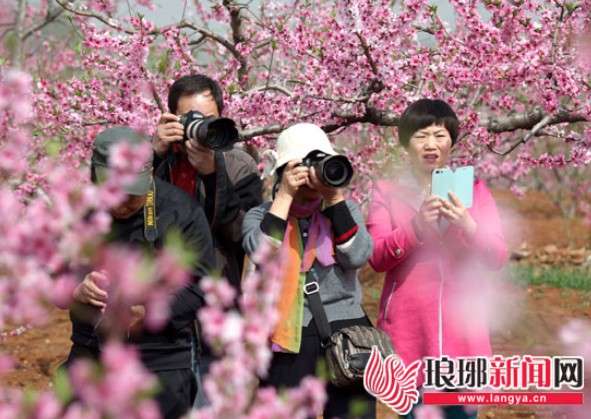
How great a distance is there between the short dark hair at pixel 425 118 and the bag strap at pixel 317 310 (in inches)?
25.6

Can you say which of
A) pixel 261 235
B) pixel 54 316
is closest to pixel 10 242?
pixel 261 235

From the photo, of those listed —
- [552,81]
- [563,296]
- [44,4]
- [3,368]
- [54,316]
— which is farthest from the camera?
[44,4]

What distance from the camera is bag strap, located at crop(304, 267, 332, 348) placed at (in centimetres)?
270

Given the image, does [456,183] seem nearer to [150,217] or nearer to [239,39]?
[150,217]

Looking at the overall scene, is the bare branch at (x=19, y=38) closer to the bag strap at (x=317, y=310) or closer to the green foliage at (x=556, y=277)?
the green foliage at (x=556, y=277)

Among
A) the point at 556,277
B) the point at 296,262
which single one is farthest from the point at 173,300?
the point at 556,277

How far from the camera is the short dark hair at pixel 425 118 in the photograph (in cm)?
295

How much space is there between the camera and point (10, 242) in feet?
4.09

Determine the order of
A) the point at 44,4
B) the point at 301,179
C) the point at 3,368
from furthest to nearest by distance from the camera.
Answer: the point at 44,4, the point at 301,179, the point at 3,368

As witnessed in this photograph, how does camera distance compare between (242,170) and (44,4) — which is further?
(44,4)

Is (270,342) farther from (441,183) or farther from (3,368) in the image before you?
(3,368)

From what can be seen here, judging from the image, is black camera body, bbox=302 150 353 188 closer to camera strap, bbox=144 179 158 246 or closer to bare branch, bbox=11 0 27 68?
camera strap, bbox=144 179 158 246

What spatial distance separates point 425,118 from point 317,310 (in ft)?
2.55

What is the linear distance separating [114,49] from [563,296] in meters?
6.68
